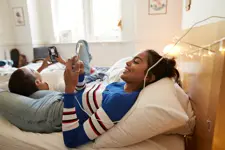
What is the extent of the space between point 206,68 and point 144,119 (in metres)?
0.34

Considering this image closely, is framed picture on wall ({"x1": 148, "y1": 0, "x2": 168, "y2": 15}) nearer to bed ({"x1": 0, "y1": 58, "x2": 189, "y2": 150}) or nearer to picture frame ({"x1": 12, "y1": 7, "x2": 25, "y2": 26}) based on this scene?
bed ({"x1": 0, "y1": 58, "x2": 189, "y2": 150})

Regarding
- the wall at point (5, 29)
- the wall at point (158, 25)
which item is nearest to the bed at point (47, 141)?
the wall at point (158, 25)

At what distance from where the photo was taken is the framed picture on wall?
8.50 ft

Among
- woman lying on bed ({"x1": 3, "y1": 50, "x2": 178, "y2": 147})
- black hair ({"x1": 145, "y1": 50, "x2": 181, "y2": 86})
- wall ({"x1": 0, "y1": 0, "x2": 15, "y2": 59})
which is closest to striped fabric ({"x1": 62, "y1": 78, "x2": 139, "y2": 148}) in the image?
woman lying on bed ({"x1": 3, "y1": 50, "x2": 178, "y2": 147})

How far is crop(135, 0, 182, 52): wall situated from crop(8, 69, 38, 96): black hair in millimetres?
1990

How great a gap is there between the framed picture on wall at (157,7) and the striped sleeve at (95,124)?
2221 mm

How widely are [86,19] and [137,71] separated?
2.70m

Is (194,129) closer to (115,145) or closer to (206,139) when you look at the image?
(206,139)

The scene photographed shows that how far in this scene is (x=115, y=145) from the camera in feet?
2.46

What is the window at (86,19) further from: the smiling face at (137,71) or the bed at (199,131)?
the bed at (199,131)

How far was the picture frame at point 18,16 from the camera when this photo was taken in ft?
10.8

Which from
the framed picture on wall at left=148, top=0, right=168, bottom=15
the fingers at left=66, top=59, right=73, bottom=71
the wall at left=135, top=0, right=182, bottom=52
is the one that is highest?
the framed picture on wall at left=148, top=0, right=168, bottom=15

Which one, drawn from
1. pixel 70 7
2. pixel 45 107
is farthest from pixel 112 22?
pixel 45 107

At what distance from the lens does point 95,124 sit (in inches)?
30.3
